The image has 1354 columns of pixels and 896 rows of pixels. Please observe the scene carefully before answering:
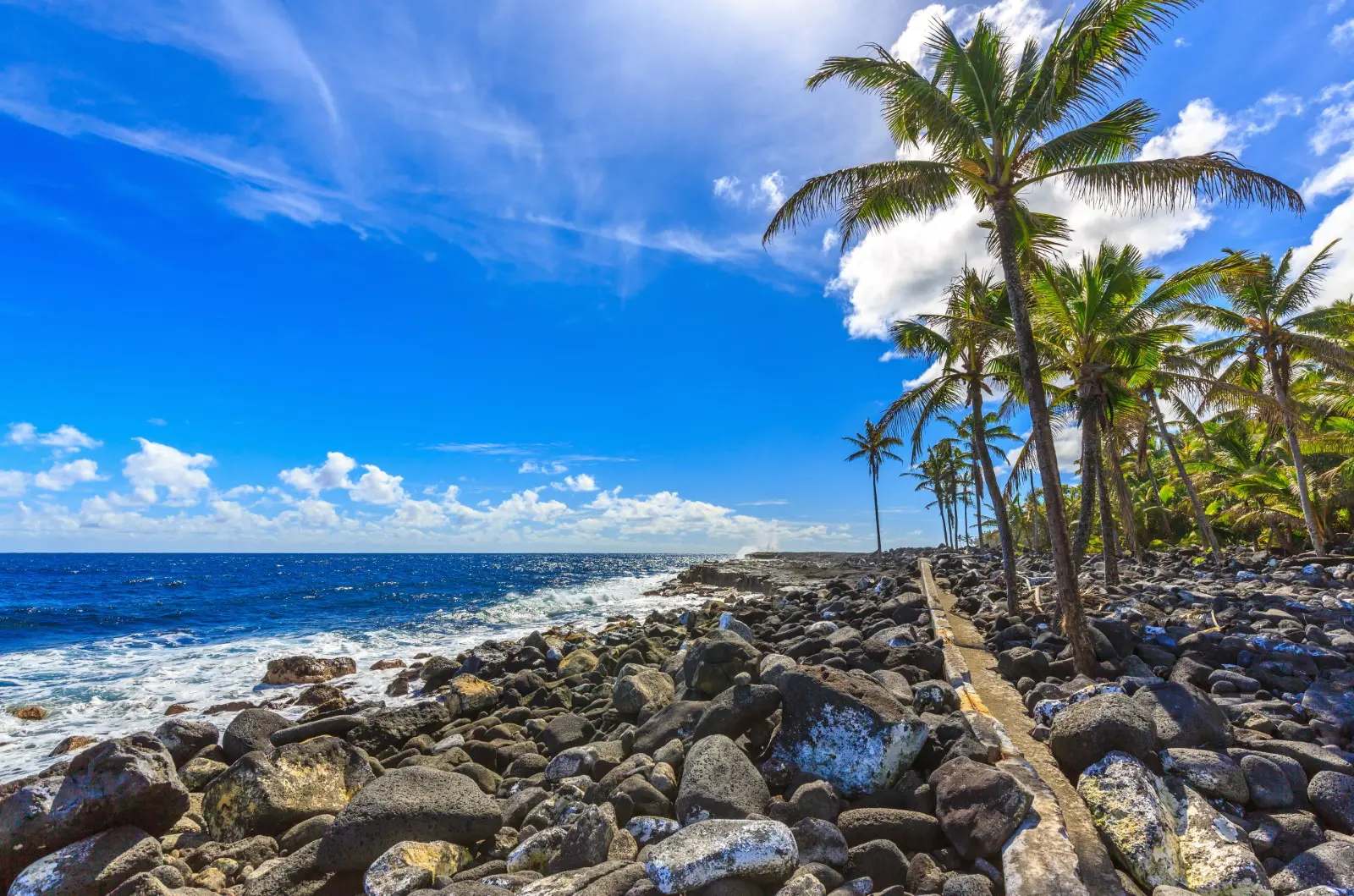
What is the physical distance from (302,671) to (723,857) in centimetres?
1487

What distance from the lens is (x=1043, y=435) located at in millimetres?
8250

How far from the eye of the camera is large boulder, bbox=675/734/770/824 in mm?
4723

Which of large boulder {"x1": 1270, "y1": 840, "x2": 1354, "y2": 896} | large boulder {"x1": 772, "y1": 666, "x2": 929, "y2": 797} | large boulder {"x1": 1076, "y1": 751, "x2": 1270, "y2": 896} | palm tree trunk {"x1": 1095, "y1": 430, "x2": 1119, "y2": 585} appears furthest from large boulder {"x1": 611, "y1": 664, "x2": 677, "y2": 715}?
palm tree trunk {"x1": 1095, "y1": 430, "x2": 1119, "y2": 585}

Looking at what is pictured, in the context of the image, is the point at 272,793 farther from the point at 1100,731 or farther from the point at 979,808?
the point at 1100,731

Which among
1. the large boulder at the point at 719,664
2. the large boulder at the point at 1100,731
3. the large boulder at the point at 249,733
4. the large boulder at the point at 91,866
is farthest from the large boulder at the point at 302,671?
the large boulder at the point at 1100,731

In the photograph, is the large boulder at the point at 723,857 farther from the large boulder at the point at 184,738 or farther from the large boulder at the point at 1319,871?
the large boulder at the point at 184,738

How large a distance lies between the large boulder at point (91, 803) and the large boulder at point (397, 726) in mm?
2728

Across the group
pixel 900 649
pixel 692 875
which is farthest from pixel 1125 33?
pixel 692 875

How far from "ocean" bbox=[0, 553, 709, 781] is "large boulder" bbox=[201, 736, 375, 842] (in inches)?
209

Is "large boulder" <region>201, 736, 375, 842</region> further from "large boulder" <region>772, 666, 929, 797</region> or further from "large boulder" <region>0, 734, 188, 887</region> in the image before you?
"large boulder" <region>772, 666, 929, 797</region>

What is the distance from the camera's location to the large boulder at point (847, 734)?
497cm

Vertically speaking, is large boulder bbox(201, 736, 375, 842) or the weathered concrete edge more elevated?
the weathered concrete edge

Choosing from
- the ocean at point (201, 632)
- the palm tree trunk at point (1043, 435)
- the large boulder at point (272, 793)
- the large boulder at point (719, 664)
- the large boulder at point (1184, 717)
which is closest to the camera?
the large boulder at point (1184, 717)

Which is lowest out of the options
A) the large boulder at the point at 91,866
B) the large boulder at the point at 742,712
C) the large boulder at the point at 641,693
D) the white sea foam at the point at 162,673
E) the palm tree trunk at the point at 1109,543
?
the white sea foam at the point at 162,673
